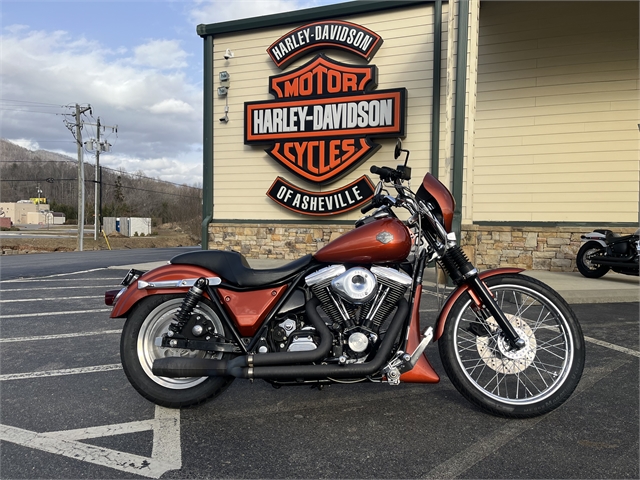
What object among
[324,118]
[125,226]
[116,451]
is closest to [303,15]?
[324,118]

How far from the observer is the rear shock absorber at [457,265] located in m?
2.72

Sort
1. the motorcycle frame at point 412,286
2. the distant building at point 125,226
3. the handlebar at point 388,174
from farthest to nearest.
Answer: the distant building at point 125,226, the handlebar at point 388,174, the motorcycle frame at point 412,286

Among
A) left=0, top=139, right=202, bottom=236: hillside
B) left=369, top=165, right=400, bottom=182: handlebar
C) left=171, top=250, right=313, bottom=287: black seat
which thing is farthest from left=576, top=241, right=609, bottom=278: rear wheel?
left=0, top=139, right=202, bottom=236: hillside

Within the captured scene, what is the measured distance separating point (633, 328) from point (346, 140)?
6791 mm

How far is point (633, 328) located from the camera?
465 cm

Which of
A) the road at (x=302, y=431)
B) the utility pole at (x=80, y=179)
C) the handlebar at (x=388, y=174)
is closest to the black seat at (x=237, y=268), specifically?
the handlebar at (x=388, y=174)

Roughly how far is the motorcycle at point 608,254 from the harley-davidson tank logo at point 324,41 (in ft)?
19.5

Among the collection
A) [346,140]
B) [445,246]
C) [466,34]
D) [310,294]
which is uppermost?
[466,34]

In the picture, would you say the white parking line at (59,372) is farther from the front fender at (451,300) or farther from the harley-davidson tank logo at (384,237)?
the front fender at (451,300)

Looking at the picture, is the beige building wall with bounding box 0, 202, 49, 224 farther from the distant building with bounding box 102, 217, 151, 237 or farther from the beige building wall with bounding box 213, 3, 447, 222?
the beige building wall with bounding box 213, 3, 447, 222

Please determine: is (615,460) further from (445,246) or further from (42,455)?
(42,455)

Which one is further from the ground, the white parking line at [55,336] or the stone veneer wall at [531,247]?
the stone veneer wall at [531,247]

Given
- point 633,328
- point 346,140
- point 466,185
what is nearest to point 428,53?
point 346,140

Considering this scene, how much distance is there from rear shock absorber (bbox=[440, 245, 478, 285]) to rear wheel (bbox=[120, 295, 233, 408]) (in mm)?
1483
